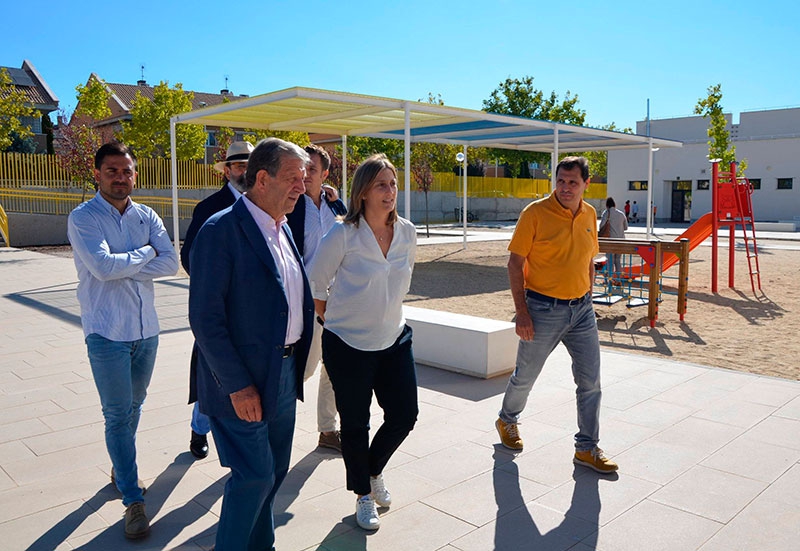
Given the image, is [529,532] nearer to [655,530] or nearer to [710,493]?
[655,530]

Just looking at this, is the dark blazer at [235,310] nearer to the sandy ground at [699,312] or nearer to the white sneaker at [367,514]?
the white sneaker at [367,514]

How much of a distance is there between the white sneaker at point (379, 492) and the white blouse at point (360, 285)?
74cm

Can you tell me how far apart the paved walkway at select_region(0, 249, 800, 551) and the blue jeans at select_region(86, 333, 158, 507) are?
10.3 inches

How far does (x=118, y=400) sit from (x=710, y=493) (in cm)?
305

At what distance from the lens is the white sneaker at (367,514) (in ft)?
10.7

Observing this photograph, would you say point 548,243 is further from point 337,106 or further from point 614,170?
point 614,170

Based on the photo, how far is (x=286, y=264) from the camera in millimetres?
2578

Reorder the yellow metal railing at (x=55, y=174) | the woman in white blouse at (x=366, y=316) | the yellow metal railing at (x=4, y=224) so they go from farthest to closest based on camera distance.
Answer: the yellow metal railing at (x=55, y=174)
the yellow metal railing at (x=4, y=224)
the woman in white blouse at (x=366, y=316)

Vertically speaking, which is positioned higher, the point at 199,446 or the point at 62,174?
the point at 62,174

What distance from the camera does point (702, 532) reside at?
323 centimetres

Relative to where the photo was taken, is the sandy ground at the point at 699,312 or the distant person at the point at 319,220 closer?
the distant person at the point at 319,220

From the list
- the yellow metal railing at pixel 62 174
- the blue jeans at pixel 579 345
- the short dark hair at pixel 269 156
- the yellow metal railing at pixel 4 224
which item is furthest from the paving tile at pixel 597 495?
the yellow metal railing at pixel 4 224

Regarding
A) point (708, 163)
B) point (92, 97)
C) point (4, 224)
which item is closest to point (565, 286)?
point (4, 224)

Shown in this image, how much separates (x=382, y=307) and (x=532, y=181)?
150ft
